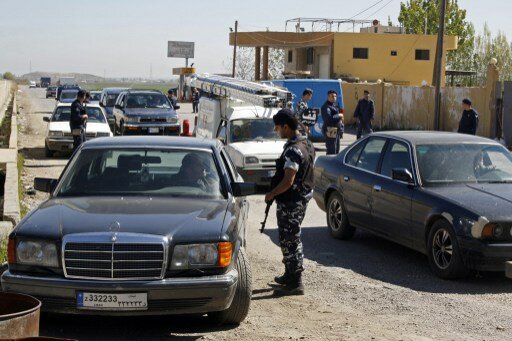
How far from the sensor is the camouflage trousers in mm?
8469

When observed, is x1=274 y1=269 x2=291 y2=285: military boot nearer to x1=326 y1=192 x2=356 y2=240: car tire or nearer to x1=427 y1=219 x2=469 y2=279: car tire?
x1=427 y1=219 x2=469 y2=279: car tire

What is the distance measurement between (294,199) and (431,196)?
2074 millimetres

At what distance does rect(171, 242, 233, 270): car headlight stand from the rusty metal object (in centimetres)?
144

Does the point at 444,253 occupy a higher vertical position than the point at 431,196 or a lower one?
lower

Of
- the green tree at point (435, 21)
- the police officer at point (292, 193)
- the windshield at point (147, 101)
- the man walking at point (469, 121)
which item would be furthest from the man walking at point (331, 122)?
the green tree at point (435, 21)

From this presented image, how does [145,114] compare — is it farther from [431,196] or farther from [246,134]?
[431,196]

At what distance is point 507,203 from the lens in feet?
30.9

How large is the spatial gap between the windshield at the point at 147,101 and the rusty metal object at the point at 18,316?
73.7ft

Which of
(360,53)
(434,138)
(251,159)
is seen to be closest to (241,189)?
(434,138)

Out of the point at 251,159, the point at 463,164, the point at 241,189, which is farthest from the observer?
the point at 251,159

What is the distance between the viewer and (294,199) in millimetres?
8453

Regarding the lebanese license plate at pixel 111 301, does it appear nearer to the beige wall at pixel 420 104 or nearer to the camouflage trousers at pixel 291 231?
the camouflage trousers at pixel 291 231

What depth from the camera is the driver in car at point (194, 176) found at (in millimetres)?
8047

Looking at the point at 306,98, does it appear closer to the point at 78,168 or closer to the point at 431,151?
the point at 431,151
